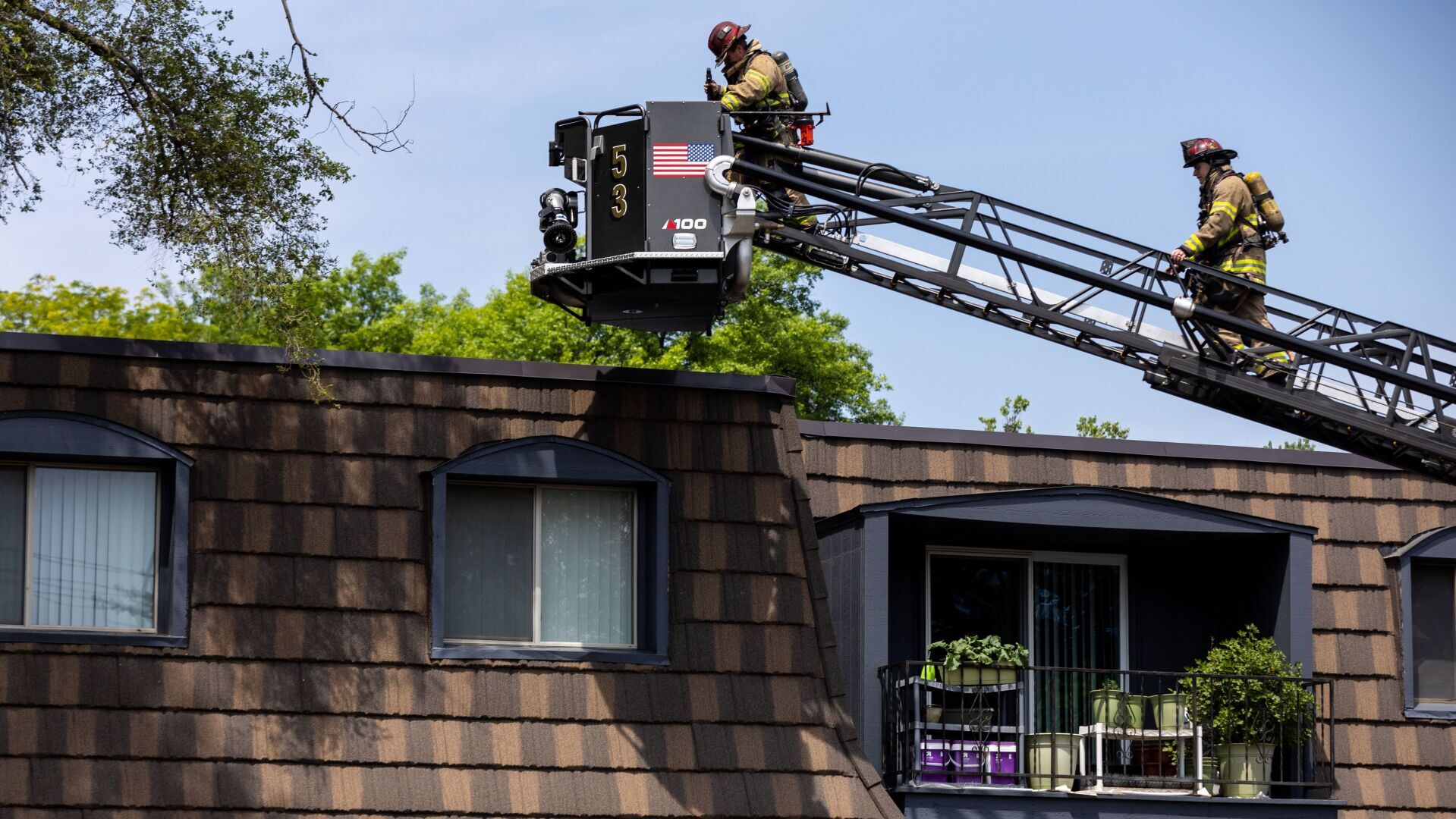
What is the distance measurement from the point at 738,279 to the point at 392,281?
113 ft

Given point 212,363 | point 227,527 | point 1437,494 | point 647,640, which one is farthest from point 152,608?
point 1437,494

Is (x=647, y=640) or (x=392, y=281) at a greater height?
(x=392, y=281)

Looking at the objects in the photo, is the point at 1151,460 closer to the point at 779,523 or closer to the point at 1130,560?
the point at 1130,560

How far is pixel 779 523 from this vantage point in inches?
505

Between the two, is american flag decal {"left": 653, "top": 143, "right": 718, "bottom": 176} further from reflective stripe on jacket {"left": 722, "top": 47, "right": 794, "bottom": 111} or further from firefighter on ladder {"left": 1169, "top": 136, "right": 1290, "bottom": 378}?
firefighter on ladder {"left": 1169, "top": 136, "right": 1290, "bottom": 378}

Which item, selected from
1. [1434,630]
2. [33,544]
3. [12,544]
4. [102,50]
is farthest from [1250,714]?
[102,50]

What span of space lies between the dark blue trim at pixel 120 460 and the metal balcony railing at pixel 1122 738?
4977mm

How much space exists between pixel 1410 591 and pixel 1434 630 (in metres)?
0.51

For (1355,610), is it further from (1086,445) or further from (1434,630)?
(1086,445)

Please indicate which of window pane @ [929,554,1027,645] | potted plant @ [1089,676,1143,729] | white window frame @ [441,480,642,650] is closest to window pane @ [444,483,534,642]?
white window frame @ [441,480,642,650]

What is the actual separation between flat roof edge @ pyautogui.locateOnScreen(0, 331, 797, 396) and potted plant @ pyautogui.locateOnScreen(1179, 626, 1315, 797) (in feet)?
12.7

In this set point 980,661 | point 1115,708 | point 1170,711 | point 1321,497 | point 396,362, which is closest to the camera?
point 396,362

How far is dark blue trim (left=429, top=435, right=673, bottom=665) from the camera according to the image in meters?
12.0

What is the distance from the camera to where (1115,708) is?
13.5m
